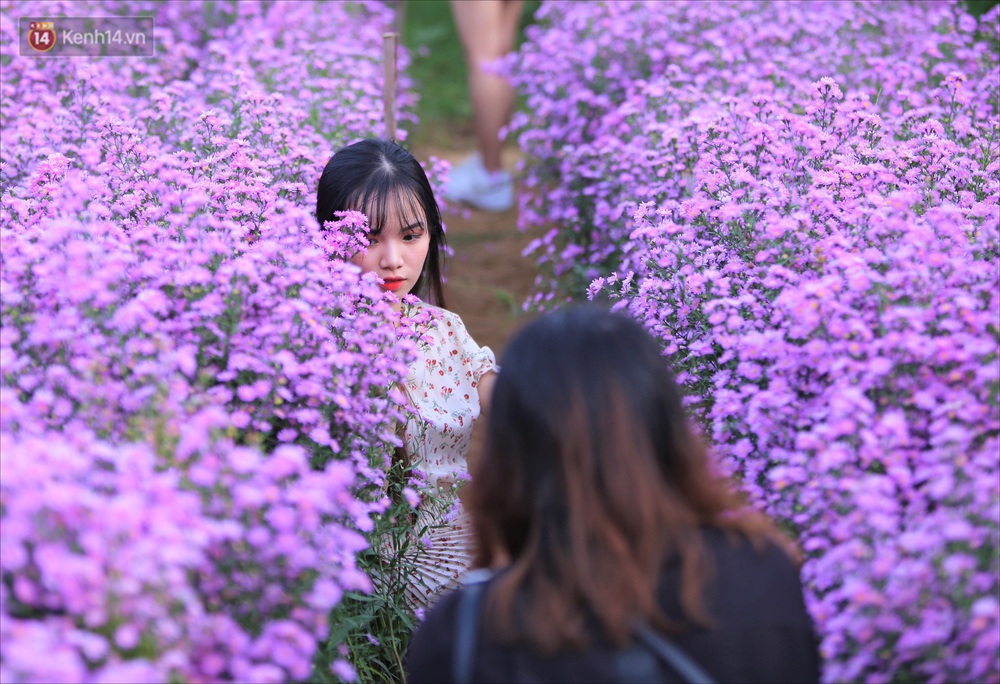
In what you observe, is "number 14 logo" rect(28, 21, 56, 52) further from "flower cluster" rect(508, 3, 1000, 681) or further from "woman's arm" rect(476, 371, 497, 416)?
"woman's arm" rect(476, 371, 497, 416)

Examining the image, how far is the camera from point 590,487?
6.14 feet

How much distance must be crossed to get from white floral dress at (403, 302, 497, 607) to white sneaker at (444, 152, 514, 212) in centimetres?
383

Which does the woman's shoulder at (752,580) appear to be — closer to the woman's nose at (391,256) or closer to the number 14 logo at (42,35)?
the woman's nose at (391,256)

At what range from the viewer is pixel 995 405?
2252 millimetres

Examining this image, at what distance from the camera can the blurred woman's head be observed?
11.1 ft

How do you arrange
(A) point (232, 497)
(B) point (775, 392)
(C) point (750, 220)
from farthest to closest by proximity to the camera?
(C) point (750, 220) < (B) point (775, 392) < (A) point (232, 497)

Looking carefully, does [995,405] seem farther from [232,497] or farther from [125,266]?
[125,266]

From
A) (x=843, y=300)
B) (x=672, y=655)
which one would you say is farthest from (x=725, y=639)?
(x=843, y=300)

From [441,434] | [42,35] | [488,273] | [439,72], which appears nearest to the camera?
[441,434]

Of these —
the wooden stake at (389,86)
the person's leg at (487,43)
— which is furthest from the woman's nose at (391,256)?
the person's leg at (487,43)

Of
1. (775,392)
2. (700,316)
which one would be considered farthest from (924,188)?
(775,392)

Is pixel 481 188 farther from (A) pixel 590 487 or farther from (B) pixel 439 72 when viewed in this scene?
(A) pixel 590 487

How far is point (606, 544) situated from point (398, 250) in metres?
1.74

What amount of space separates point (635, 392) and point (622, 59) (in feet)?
13.7
